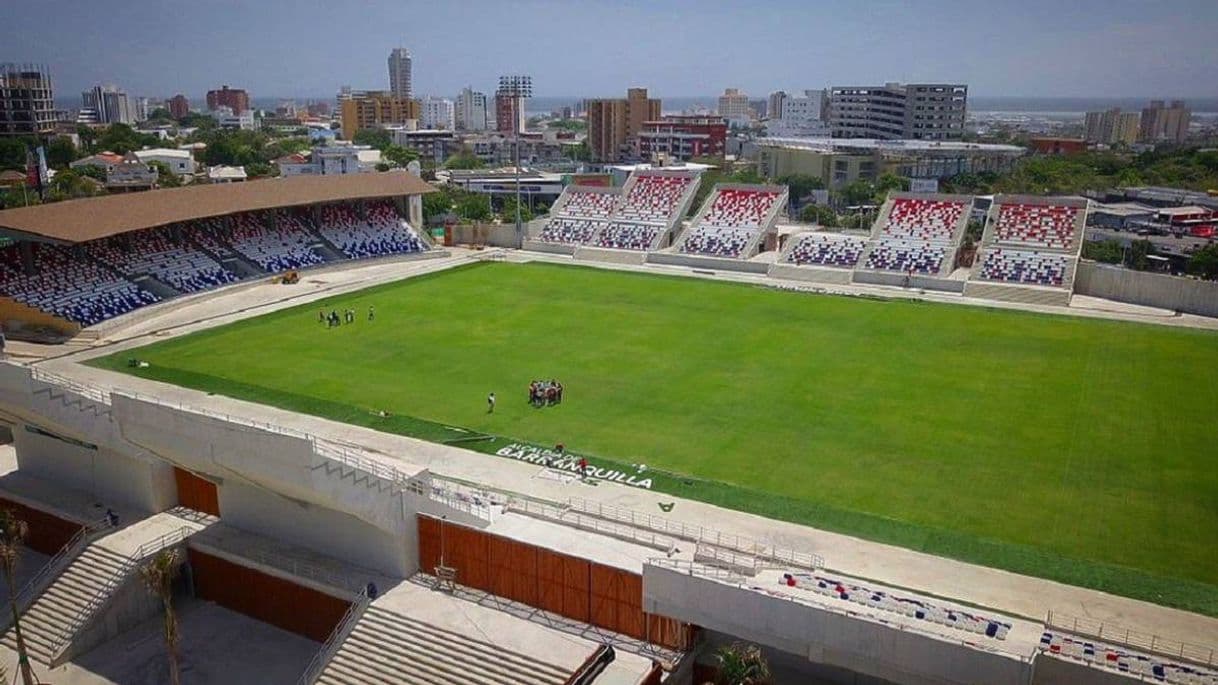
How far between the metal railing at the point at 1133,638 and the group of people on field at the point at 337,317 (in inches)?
1273

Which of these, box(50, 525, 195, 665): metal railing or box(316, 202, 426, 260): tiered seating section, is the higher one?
box(316, 202, 426, 260): tiered seating section

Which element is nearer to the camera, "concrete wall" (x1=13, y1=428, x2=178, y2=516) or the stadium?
the stadium

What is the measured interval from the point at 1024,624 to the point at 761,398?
51.1ft

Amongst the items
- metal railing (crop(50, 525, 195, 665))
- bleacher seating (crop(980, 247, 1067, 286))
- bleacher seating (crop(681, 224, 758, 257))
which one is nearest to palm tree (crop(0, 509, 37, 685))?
metal railing (crop(50, 525, 195, 665))

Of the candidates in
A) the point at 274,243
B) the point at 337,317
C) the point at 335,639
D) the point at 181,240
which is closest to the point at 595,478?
the point at 335,639

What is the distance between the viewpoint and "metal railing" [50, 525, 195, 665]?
19391 millimetres

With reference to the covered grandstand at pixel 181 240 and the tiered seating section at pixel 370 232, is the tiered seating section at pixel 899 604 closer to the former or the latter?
the covered grandstand at pixel 181 240

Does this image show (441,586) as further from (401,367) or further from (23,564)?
(401,367)

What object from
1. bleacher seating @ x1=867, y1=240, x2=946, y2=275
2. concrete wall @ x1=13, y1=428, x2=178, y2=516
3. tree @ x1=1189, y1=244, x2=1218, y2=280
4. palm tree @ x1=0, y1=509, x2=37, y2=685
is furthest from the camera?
tree @ x1=1189, y1=244, x2=1218, y2=280

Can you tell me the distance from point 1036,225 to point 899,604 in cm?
4179

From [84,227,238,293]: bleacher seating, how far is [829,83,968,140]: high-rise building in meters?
122

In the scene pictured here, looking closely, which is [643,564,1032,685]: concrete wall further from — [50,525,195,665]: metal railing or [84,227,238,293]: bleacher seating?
[84,227,238,293]: bleacher seating

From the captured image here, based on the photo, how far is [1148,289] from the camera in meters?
45.2

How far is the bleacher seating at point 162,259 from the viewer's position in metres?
45.9
